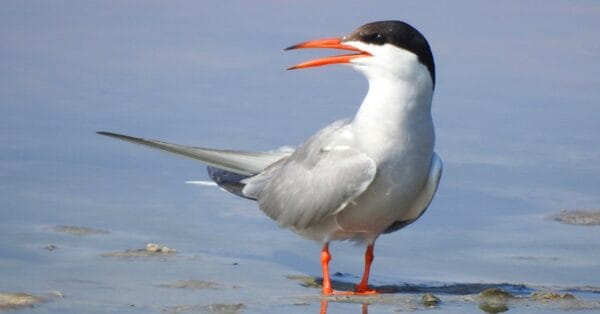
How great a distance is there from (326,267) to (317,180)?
34cm

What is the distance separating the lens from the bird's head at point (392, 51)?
5.76 m

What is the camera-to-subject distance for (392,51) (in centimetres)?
577

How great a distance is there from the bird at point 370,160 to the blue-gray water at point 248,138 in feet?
0.70

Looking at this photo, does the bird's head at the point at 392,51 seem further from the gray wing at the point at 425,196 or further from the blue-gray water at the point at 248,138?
the blue-gray water at the point at 248,138

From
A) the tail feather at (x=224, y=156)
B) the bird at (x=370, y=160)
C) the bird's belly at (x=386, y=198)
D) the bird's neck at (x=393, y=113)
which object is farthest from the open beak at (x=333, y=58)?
the tail feather at (x=224, y=156)

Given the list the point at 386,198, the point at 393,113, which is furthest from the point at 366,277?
the point at 393,113

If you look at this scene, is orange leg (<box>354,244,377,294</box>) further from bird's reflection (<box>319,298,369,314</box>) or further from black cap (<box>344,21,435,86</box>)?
black cap (<box>344,21,435,86</box>)

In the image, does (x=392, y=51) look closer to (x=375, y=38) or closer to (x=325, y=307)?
(x=375, y=38)

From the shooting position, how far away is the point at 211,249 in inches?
247

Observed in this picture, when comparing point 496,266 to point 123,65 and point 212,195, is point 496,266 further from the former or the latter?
point 123,65

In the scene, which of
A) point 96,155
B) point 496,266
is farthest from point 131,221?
point 496,266

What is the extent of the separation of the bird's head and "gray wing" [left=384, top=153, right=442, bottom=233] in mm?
420

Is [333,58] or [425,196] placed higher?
[333,58]

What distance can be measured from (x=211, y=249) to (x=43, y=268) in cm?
79
